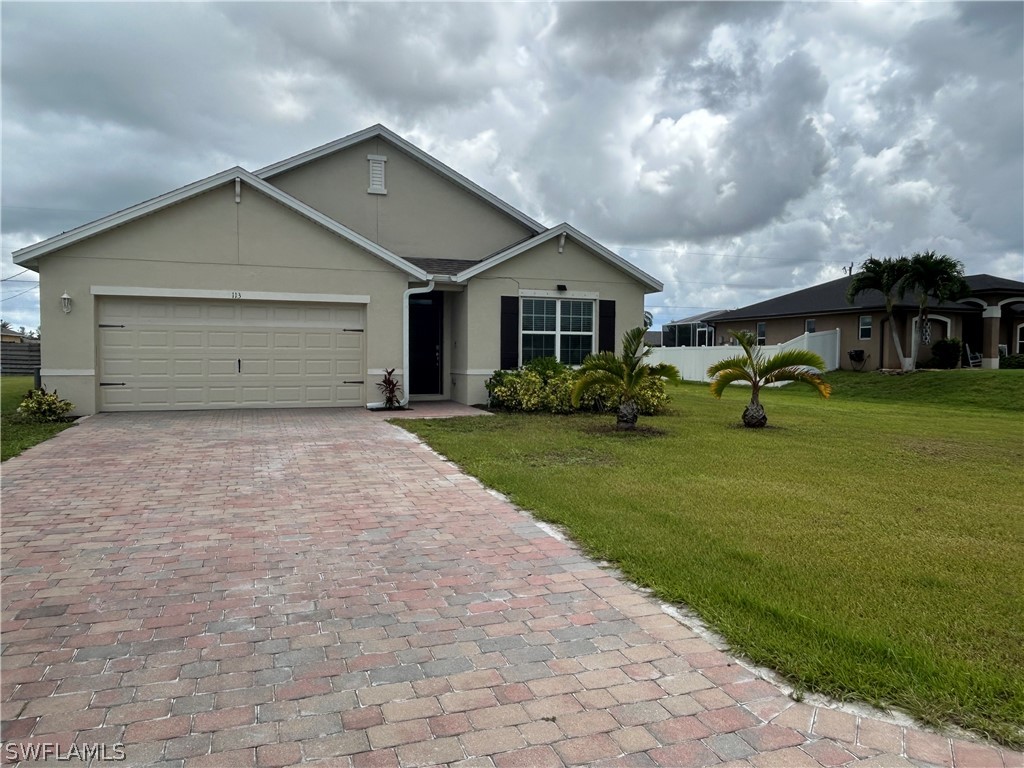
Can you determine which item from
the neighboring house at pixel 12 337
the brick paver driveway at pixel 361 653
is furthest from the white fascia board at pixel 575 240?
the neighboring house at pixel 12 337

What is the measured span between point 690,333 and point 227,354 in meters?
41.4

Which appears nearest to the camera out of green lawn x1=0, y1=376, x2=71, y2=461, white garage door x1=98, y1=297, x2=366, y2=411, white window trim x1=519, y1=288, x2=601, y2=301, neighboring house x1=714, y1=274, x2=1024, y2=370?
green lawn x1=0, y1=376, x2=71, y2=461

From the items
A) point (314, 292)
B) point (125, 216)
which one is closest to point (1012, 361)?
point (314, 292)

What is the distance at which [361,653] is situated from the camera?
3418 millimetres

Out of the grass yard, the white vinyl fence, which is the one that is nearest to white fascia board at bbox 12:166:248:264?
the grass yard

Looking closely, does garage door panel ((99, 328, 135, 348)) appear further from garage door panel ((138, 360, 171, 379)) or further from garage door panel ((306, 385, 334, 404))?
garage door panel ((306, 385, 334, 404))

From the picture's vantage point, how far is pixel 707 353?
30.2 m

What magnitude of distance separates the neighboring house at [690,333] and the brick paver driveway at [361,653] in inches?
1486

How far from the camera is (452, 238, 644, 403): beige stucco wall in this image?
1554 cm

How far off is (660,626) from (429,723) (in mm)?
1539

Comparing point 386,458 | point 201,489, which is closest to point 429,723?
point 201,489

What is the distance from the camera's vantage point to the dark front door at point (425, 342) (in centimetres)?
1711

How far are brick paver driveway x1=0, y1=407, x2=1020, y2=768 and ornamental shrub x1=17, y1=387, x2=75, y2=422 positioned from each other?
713cm

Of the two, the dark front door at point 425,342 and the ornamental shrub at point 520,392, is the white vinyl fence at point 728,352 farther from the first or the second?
the ornamental shrub at point 520,392
